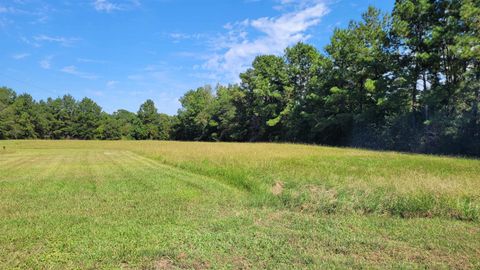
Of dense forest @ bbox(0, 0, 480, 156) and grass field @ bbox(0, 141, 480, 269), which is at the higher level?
dense forest @ bbox(0, 0, 480, 156)

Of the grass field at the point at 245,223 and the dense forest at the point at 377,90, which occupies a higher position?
the dense forest at the point at 377,90

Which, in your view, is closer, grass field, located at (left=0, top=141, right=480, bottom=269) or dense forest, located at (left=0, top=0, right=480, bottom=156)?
grass field, located at (left=0, top=141, right=480, bottom=269)

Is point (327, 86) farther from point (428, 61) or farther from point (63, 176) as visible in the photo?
point (63, 176)

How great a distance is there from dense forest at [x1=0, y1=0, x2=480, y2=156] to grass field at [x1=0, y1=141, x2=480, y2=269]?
46.7ft

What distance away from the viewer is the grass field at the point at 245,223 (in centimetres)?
448

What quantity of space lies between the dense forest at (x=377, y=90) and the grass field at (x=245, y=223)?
46.7 ft

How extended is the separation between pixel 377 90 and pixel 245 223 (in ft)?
87.4

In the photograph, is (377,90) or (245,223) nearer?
(245,223)

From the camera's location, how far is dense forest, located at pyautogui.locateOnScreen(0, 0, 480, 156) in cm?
2205

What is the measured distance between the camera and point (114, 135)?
87250 mm

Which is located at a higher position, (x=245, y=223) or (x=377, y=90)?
(x=377, y=90)

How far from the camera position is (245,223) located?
629cm

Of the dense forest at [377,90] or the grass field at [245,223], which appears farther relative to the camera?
the dense forest at [377,90]

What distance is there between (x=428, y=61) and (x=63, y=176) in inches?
1029
